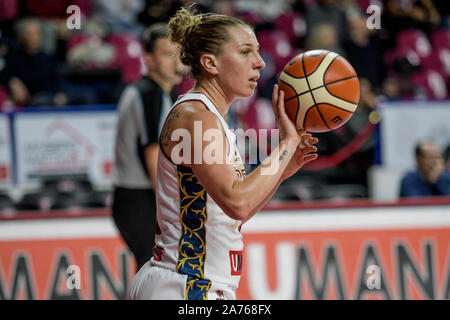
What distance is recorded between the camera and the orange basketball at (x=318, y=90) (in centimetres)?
261

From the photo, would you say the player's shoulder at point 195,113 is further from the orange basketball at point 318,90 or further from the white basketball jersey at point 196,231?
the orange basketball at point 318,90

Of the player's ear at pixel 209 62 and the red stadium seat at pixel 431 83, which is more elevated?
the red stadium seat at pixel 431 83

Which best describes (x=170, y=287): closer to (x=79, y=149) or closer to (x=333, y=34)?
(x=79, y=149)

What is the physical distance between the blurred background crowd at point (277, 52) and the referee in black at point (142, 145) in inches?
78.8

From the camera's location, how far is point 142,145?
3842mm

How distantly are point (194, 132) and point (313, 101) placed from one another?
631 mm

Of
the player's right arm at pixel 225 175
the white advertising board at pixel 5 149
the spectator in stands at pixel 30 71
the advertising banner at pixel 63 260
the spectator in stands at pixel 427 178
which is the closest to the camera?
the player's right arm at pixel 225 175

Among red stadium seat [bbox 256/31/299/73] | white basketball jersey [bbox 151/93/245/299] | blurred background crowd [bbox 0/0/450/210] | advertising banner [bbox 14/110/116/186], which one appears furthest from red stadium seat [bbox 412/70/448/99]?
white basketball jersey [bbox 151/93/245/299]

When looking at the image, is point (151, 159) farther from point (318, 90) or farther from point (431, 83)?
point (431, 83)

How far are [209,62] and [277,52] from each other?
627 cm

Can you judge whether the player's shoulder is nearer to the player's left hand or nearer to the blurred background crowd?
the player's left hand

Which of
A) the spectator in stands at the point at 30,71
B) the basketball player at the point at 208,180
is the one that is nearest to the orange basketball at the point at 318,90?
the basketball player at the point at 208,180

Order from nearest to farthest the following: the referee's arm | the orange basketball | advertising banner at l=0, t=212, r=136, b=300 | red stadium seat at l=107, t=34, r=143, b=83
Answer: the orange basketball, the referee's arm, advertising banner at l=0, t=212, r=136, b=300, red stadium seat at l=107, t=34, r=143, b=83

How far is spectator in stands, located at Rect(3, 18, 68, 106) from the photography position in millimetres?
7219
